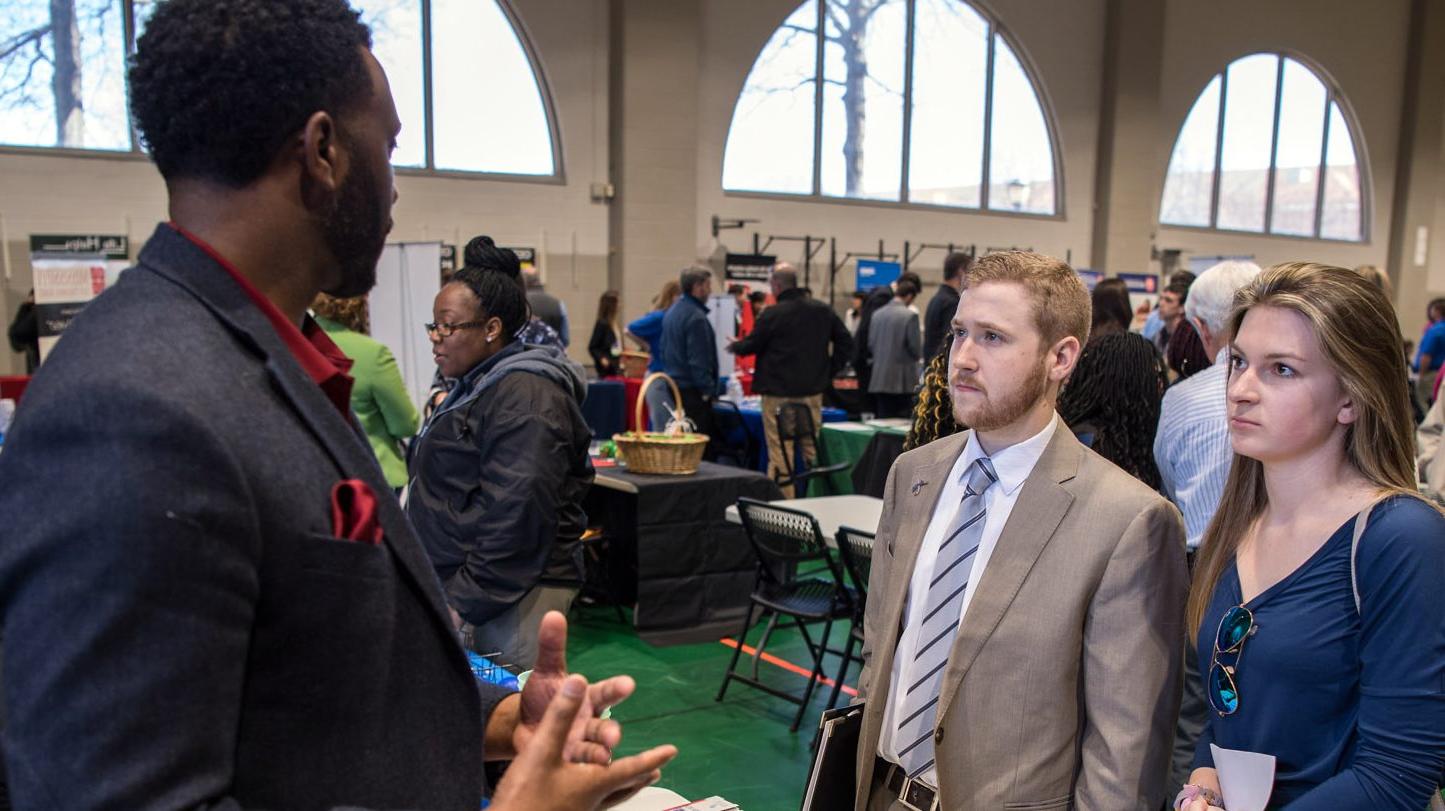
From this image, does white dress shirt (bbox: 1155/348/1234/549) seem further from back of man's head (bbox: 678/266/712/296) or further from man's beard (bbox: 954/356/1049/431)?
back of man's head (bbox: 678/266/712/296)

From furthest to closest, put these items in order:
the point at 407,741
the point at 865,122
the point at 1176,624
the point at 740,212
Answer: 1. the point at 865,122
2. the point at 740,212
3. the point at 1176,624
4. the point at 407,741

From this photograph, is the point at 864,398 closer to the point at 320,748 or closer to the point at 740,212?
the point at 740,212

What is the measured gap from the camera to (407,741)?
83 cm

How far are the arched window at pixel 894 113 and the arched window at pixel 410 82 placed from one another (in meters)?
2.54

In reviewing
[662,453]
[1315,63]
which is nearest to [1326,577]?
[662,453]

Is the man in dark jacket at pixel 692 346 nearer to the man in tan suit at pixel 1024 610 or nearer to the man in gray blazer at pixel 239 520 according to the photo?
the man in tan suit at pixel 1024 610

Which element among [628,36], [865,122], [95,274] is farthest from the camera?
[865,122]

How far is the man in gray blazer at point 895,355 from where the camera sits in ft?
27.3

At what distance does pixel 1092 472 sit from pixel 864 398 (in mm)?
7429

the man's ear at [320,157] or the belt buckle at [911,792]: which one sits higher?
the man's ear at [320,157]

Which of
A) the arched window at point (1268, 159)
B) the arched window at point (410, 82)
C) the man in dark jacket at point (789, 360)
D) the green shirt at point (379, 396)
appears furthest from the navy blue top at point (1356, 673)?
the arched window at point (1268, 159)

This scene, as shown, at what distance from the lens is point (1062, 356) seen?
5.71 feet

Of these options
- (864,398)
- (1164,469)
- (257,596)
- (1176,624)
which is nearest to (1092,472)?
(1176,624)

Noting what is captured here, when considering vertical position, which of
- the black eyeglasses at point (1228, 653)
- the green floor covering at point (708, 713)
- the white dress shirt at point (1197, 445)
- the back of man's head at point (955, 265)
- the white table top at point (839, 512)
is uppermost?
the back of man's head at point (955, 265)
